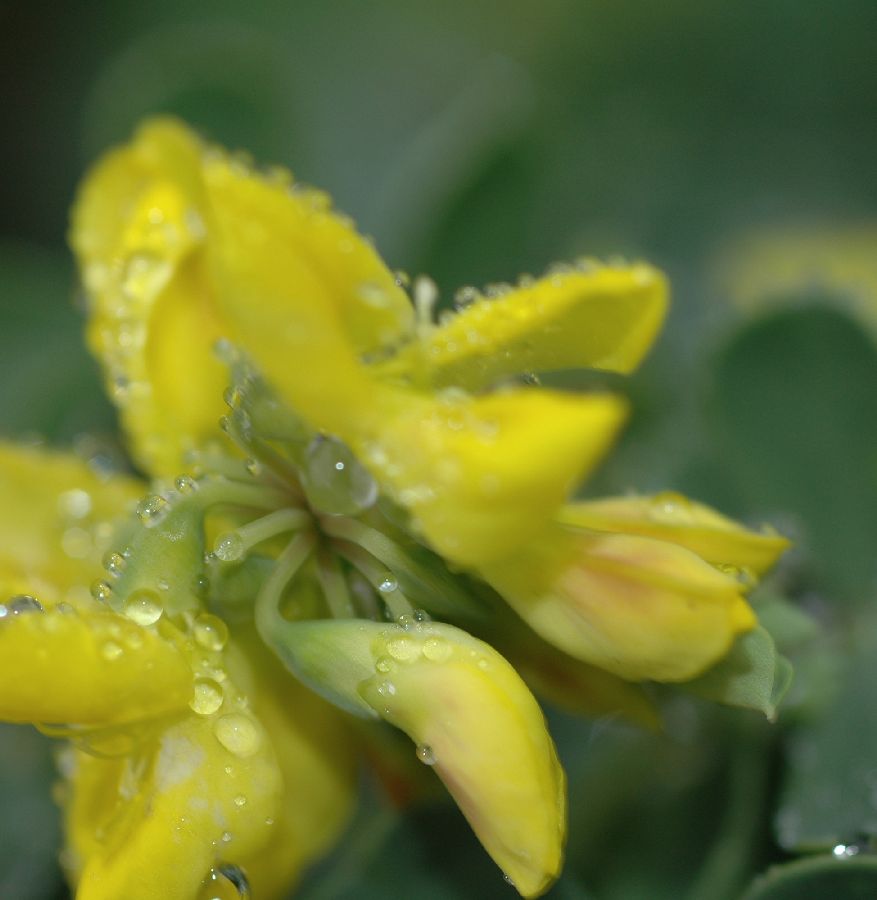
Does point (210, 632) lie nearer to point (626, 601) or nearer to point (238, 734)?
point (238, 734)

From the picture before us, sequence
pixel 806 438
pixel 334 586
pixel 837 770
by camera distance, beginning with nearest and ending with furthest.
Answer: pixel 334 586 < pixel 837 770 < pixel 806 438

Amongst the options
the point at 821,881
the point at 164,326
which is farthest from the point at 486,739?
the point at 164,326

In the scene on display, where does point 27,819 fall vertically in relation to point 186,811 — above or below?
below

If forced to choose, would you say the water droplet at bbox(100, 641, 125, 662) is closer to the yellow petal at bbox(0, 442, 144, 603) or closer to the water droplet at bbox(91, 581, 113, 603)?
the water droplet at bbox(91, 581, 113, 603)

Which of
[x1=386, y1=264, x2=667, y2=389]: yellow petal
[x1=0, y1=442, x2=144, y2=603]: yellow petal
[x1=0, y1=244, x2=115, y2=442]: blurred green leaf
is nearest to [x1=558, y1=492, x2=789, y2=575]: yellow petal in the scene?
[x1=386, y1=264, x2=667, y2=389]: yellow petal

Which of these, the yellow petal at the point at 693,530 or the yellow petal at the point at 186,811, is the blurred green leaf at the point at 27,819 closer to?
the yellow petal at the point at 186,811

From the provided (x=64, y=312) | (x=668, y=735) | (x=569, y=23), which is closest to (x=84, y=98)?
(x=64, y=312)
